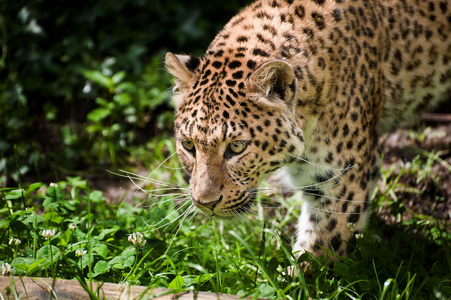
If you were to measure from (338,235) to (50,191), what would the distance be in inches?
99.4

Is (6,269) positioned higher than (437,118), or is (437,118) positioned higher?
(6,269)

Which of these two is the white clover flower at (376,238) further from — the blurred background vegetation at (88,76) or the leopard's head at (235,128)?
the blurred background vegetation at (88,76)

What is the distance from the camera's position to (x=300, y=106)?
13.5 feet

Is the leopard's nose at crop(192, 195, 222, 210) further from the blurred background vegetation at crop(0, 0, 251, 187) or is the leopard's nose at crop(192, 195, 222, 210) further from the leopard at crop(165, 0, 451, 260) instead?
the blurred background vegetation at crop(0, 0, 251, 187)

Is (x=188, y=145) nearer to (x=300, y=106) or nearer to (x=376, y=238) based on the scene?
(x=300, y=106)

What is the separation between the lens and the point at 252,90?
3863mm

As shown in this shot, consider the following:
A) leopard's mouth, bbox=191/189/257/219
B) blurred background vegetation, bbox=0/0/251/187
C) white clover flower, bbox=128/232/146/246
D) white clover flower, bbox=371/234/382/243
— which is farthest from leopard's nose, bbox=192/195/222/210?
blurred background vegetation, bbox=0/0/251/187

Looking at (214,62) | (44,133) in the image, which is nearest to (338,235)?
(214,62)

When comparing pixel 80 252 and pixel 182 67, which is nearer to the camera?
pixel 80 252

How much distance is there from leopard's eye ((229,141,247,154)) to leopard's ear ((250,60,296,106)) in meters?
0.41

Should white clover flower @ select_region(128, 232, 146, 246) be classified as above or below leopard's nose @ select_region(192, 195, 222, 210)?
below

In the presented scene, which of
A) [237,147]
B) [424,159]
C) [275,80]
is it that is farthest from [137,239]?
[424,159]

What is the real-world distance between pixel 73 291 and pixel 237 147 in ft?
5.09

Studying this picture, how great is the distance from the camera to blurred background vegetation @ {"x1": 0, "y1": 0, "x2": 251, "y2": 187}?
23.4ft
